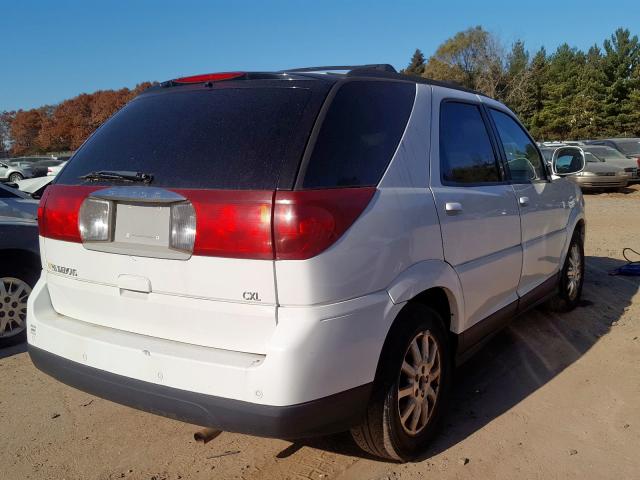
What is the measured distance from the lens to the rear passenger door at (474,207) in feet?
9.90

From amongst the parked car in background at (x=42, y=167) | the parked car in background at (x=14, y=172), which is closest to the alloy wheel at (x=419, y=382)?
the parked car in background at (x=42, y=167)

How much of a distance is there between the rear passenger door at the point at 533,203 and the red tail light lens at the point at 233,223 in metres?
2.29

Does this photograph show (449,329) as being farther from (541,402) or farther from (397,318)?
(541,402)

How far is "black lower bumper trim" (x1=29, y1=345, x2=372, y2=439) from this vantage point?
7.20ft

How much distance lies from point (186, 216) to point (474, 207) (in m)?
1.68

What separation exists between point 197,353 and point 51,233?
3.48ft

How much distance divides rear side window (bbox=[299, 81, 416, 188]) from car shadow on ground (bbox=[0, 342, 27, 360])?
3.52 m

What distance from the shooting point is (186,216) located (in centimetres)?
231

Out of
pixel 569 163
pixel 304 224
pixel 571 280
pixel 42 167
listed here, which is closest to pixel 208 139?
pixel 304 224

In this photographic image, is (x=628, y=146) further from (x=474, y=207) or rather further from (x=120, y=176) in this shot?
(x=120, y=176)

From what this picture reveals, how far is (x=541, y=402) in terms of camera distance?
11.5 ft

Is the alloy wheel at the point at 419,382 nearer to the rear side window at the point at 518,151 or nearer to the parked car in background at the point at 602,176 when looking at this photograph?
the rear side window at the point at 518,151

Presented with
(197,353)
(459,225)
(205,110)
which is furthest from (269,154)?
(459,225)

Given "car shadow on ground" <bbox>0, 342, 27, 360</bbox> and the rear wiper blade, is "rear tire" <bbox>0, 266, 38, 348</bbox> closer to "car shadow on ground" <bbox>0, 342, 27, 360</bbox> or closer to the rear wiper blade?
"car shadow on ground" <bbox>0, 342, 27, 360</bbox>
